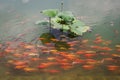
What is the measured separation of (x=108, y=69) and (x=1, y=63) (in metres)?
1.75

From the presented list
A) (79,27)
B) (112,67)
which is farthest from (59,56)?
(79,27)

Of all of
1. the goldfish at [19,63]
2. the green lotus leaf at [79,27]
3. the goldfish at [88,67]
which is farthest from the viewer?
the green lotus leaf at [79,27]

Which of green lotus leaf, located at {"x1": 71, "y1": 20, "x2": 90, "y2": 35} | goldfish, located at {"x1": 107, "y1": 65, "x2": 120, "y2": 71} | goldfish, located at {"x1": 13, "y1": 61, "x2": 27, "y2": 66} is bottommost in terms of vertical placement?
goldfish, located at {"x1": 107, "y1": 65, "x2": 120, "y2": 71}

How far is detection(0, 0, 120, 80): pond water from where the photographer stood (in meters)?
4.60

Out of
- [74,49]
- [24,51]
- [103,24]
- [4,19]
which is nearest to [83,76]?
[74,49]

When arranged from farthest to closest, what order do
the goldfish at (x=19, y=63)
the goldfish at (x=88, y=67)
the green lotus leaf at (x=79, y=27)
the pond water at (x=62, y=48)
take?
the green lotus leaf at (x=79, y=27) < the goldfish at (x=19, y=63) < the goldfish at (x=88, y=67) < the pond water at (x=62, y=48)

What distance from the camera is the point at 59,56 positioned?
16.8 ft

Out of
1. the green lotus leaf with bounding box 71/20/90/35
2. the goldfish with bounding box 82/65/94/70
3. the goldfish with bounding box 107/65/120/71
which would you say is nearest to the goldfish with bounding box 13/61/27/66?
the goldfish with bounding box 82/65/94/70

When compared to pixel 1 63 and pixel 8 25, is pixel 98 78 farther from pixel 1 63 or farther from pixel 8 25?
pixel 8 25

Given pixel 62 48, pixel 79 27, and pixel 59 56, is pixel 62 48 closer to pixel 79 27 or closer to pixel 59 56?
pixel 59 56

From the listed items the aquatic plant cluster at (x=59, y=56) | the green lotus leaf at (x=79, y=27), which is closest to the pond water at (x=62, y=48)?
the aquatic plant cluster at (x=59, y=56)

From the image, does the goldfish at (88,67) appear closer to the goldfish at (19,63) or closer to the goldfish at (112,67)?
the goldfish at (112,67)

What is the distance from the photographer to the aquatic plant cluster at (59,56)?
4777 millimetres

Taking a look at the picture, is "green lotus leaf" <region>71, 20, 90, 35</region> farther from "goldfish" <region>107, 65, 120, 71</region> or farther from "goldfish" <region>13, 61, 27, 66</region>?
"goldfish" <region>13, 61, 27, 66</region>
